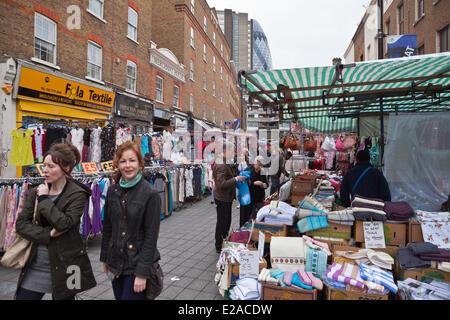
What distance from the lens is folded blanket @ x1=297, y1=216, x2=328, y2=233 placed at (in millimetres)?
3922

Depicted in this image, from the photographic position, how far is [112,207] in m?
2.36

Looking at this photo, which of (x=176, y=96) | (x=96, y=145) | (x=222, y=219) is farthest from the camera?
(x=176, y=96)

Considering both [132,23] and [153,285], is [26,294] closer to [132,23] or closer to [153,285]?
[153,285]

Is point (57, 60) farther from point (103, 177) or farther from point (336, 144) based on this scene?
point (336, 144)

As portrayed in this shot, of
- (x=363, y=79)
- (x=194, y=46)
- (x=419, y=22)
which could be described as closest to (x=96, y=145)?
(x=363, y=79)

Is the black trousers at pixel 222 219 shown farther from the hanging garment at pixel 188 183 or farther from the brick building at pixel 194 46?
the brick building at pixel 194 46

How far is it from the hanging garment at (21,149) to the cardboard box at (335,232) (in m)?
6.57

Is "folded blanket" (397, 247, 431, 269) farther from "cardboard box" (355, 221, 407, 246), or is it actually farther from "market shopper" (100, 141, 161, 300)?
"market shopper" (100, 141, 161, 300)

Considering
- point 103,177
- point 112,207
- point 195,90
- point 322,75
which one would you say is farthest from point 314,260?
A: point 195,90

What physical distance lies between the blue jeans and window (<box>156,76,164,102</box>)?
52.8ft

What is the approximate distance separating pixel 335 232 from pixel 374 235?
501mm

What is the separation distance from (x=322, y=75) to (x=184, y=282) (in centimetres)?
398

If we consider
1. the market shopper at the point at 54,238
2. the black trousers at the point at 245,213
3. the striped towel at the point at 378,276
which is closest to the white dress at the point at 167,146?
the black trousers at the point at 245,213

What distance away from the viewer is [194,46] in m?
22.9
